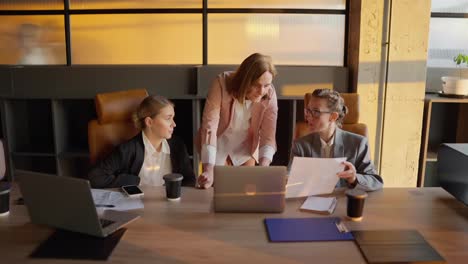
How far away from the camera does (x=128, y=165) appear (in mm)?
2203

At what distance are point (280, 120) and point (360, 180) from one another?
1910 millimetres

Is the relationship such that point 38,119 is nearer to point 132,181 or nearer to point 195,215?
point 132,181

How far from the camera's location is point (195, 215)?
1.63 meters

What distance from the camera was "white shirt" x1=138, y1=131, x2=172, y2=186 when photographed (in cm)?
222

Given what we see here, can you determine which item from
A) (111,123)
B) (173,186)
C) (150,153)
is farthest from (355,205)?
(111,123)

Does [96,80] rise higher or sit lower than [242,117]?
higher

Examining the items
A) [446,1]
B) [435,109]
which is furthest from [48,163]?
[446,1]

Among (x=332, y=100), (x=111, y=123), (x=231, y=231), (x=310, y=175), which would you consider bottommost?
(x=231, y=231)

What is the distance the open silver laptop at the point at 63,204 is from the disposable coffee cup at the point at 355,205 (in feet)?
2.54

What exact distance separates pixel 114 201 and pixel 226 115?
89cm

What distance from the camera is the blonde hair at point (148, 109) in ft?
7.32

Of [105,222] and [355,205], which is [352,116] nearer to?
[355,205]

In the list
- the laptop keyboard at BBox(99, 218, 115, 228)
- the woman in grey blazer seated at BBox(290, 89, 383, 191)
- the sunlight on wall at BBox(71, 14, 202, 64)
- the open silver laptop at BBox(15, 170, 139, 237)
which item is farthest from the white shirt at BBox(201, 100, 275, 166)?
the sunlight on wall at BBox(71, 14, 202, 64)

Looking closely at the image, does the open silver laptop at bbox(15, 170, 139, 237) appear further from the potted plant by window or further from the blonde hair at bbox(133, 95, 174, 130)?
the potted plant by window
